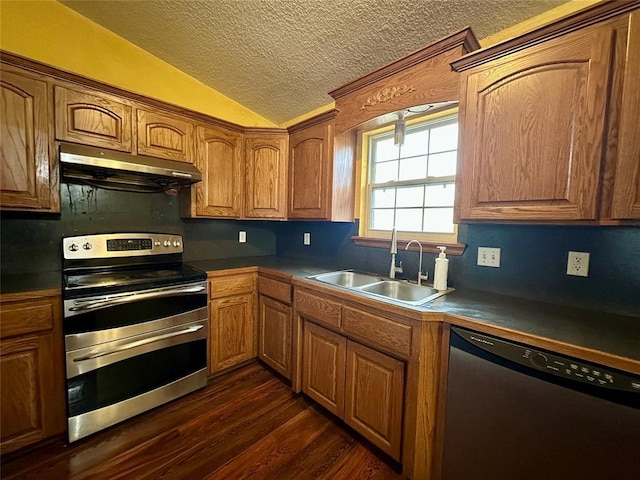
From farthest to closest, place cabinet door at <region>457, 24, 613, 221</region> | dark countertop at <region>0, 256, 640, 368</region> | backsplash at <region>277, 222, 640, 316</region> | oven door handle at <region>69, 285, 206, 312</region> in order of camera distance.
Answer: oven door handle at <region>69, 285, 206, 312</region>
backsplash at <region>277, 222, 640, 316</region>
cabinet door at <region>457, 24, 613, 221</region>
dark countertop at <region>0, 256, 640, 368</region>

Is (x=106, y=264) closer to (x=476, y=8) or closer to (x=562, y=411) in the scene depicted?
(x=562, y=411)

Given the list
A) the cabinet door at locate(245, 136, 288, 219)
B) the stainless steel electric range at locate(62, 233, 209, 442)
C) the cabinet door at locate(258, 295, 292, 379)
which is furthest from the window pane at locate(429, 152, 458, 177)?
the stainless steel electric range at locate(62, 233, 209, 442)

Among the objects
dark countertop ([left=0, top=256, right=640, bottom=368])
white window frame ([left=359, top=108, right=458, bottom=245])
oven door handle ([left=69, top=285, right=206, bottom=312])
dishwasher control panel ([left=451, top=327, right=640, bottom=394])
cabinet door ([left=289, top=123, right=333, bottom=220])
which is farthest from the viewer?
cabinet door ([left=289, top=123, right=333, bottom=220])

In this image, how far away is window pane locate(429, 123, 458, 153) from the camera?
1841 mm

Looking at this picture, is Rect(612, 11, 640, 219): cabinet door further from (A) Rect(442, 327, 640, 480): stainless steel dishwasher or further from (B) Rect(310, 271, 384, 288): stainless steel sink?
(B) Rect(310, 271, 384, 288): stainless steel sink

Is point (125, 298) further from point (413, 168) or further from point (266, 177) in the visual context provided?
point (413, 168)

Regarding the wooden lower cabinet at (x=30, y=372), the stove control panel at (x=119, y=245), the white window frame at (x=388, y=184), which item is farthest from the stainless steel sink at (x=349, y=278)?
the wooden lower cabinet at (x=30, y=372)

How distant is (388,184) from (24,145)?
2390 mm

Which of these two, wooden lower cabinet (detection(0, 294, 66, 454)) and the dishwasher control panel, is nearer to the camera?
the dishwasher control panel

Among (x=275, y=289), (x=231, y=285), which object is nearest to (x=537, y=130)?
(x=275, y=289)

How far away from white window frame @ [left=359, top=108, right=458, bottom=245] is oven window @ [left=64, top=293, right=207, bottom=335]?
1453 mm

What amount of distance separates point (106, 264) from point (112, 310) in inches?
24.8

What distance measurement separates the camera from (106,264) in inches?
78.4

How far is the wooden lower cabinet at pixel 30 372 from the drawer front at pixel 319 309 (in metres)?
1.37
